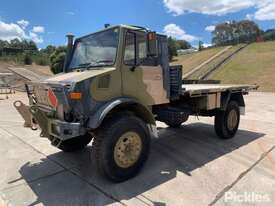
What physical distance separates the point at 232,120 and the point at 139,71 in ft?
11.4

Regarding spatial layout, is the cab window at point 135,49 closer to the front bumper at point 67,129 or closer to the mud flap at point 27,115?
the front bumper at point 67,129

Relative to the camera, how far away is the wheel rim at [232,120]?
6859 mm

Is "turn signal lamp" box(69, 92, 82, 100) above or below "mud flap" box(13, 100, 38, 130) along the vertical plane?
above

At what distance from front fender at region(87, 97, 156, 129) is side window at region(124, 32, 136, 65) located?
0.62 m

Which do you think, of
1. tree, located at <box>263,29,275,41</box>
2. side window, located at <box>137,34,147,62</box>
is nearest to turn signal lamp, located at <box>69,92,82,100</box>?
side window, located at <box>137,34,147,62</box>

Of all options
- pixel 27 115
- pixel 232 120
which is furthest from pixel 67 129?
pixel 232 120

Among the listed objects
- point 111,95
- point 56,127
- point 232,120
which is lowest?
point 232,120

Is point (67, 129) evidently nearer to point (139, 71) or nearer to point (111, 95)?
point (111, 95)

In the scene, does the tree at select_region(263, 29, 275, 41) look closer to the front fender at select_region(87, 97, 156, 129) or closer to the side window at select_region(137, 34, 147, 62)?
the side window at select_region(137, 34, 147, 62)

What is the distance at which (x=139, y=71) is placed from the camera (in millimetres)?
4648

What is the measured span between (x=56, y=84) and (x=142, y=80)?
56.3 inches

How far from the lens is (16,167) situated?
16.9 ft

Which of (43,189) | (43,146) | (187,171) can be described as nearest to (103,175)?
(43,189)

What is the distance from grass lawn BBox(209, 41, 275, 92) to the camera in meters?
26.5
